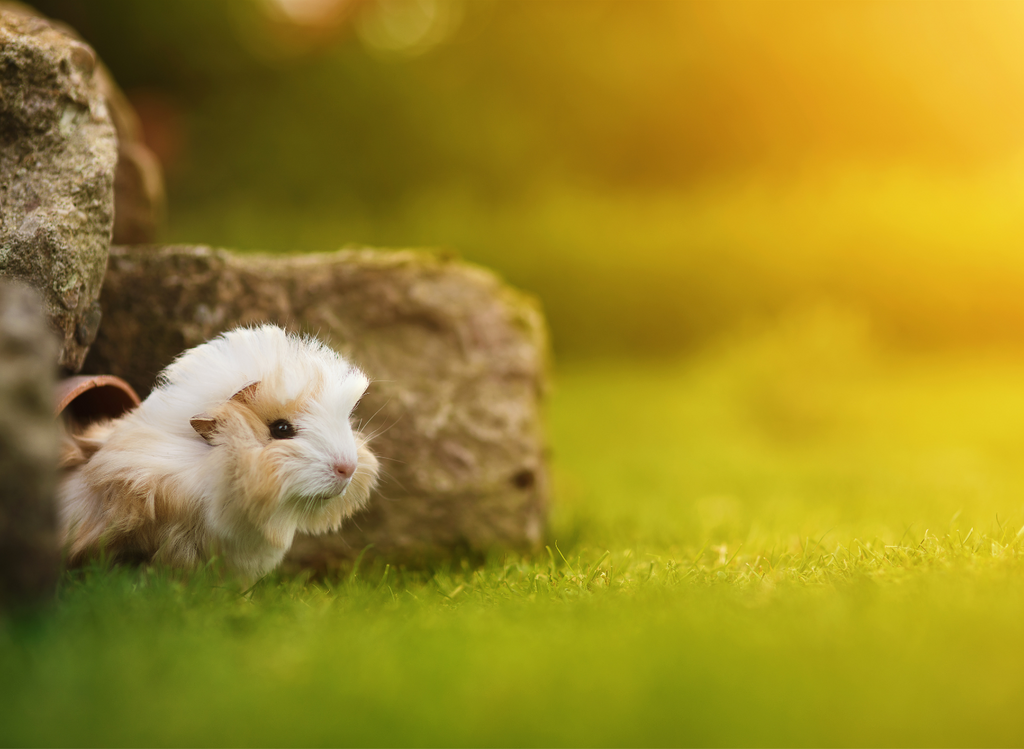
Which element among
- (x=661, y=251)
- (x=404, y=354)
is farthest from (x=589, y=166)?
(x=404, y=354)

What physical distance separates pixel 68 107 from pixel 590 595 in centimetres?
243

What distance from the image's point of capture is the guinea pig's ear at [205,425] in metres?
2.48

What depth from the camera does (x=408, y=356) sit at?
395cm

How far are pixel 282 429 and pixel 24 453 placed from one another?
0.84 metres

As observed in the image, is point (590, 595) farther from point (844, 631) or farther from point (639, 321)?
point (639, 321)

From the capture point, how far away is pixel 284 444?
246 cm

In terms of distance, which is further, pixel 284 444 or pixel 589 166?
pixel 589 166

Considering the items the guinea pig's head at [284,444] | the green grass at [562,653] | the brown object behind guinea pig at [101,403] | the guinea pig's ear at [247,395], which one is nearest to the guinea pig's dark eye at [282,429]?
the guinea pig's head at [284,444]

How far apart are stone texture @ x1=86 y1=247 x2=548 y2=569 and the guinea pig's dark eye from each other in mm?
951

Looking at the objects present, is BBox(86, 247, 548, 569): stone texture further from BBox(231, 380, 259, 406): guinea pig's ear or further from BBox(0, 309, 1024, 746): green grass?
BBox(231, 380, 259, 406): guinea pig's ear

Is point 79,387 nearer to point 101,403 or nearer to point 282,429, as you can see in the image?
point 101,403

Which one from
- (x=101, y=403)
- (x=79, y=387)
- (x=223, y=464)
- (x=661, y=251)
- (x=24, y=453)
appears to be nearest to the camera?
(x=24, y=453)

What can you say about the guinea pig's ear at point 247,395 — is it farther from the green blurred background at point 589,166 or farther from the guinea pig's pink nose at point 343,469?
the green blurred background at point 589,166

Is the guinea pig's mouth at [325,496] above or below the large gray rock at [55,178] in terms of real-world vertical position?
below
